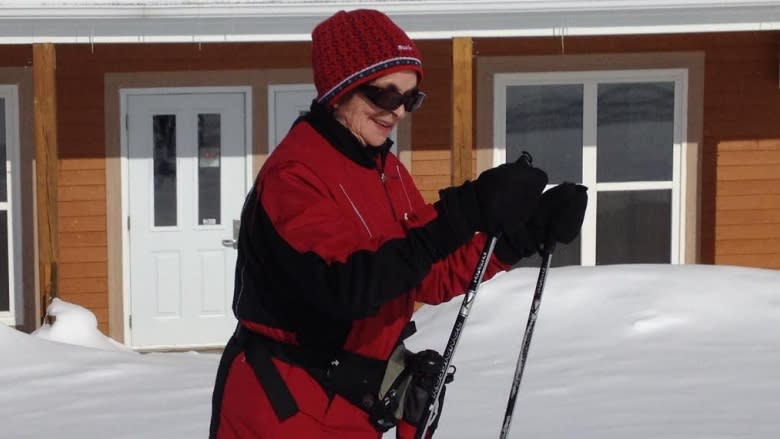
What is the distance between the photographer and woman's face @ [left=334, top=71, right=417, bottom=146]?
2.77 meters

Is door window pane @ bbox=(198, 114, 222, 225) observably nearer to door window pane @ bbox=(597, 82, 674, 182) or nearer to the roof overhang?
the roof overhang

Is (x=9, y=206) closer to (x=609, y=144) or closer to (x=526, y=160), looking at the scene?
(x=609, y=144)

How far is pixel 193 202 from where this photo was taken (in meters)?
9.98

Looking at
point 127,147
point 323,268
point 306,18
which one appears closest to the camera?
point 323,268

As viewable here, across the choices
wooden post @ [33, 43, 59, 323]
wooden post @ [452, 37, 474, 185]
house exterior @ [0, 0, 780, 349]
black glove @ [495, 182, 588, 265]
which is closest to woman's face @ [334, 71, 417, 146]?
black glove @ [495, 182, 588, 265]

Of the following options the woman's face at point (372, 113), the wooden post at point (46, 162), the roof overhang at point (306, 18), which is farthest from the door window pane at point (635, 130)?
the woman's face at point (372, 113)

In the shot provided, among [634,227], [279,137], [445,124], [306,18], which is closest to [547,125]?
[445,124]

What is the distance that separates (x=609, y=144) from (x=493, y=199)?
7.82m

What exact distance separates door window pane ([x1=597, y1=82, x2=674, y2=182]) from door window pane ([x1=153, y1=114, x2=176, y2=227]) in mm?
3351

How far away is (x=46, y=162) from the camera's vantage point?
860 centimetres

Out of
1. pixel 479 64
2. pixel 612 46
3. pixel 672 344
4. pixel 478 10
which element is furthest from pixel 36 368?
pixel 612 46

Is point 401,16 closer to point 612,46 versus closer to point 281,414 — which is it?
point 612,46

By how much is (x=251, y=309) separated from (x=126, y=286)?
7.43 m

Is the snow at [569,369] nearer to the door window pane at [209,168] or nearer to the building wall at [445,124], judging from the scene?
the door window pane at [209,168]
